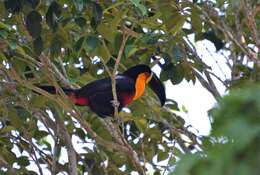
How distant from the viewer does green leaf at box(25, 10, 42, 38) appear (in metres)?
2.74

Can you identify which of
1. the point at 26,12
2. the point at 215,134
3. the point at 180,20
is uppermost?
the point at 26,12

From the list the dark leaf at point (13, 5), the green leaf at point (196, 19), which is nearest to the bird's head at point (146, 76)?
the green leaf at point (196, 19)

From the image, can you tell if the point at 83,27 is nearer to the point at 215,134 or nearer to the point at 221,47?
the point at 221,47

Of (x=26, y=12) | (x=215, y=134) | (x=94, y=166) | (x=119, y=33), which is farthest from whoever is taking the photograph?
(x=94, y=166)

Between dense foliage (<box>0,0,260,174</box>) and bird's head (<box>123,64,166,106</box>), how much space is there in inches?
2.9

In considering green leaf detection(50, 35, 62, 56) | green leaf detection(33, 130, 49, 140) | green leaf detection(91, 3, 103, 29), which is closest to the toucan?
green leaf detection(33, 130, 49, 140)

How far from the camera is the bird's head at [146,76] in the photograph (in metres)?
3.60

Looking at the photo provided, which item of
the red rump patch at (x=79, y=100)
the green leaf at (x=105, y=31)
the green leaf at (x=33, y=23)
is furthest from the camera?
the red rump patch at (x=79, y=100)

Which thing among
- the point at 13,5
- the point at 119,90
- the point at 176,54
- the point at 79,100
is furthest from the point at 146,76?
the point at 13,5

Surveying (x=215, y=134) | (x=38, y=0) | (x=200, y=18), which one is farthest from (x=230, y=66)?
(x=215, y=134)

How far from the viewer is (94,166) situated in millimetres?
3580

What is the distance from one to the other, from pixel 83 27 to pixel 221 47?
91 centimetres

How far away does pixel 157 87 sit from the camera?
3.67m

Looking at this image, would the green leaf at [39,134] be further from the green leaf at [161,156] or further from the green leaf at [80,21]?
the green leaf at [80,21]
